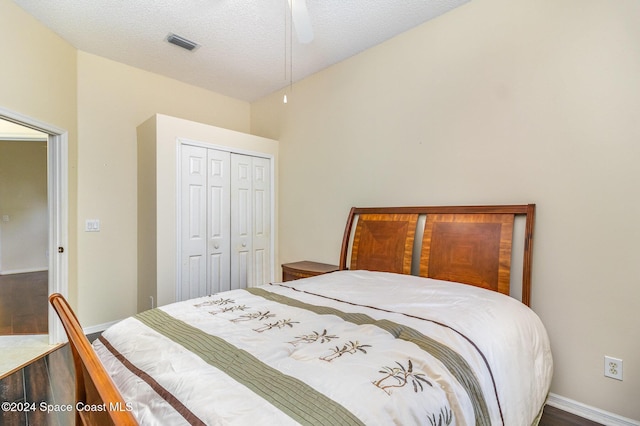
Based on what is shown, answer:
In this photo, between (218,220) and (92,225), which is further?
(218,220)

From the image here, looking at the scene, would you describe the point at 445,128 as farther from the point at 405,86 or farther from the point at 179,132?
the point at 179,132

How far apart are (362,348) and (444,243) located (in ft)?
4.71

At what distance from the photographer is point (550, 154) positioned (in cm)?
196

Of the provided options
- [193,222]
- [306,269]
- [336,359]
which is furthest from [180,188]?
[336,359]

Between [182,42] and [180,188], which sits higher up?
[182,42]

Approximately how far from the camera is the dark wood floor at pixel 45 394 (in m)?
1.79

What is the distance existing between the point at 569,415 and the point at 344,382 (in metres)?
1.91

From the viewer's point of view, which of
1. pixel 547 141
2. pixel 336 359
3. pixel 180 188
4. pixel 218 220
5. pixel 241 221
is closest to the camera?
pixel 336 359

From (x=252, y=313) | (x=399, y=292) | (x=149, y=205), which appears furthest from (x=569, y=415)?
(x=149, y=205)

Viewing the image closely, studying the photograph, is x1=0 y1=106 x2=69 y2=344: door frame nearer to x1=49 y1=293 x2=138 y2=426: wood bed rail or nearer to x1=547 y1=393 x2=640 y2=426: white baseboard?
x1=49 y1=293 x2=138 y2=426: wood bed rail

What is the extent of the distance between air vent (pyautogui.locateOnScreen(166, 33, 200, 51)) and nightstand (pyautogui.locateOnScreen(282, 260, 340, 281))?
2.39 m

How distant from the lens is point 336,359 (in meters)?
1.00

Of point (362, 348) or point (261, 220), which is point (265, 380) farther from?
point (261, 220)

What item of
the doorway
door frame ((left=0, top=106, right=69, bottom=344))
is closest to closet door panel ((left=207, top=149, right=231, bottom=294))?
door frame ((left=0, top=106, right=69, bottom=344))
